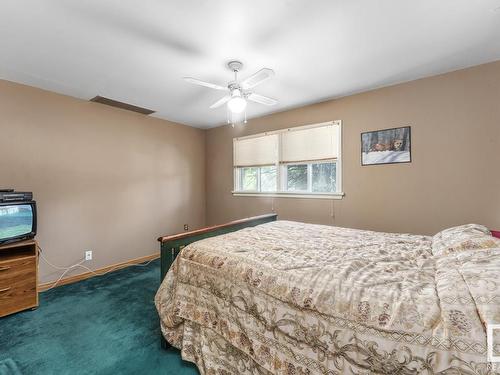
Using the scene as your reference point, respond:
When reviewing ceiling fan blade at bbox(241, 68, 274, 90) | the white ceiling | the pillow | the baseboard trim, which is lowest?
the baseboard trim

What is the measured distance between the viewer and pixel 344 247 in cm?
189

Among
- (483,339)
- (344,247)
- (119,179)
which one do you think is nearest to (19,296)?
(119,179)

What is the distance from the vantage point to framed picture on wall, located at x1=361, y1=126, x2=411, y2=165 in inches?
110

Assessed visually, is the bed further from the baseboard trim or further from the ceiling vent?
the ceiling vent

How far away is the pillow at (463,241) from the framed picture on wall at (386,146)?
4.01 ft

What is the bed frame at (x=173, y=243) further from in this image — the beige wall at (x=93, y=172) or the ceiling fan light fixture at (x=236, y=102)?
the beige wall at (x=93, y=172)

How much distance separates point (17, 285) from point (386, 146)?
432cm

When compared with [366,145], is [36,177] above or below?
below

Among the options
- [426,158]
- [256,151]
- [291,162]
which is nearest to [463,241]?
[426,158]

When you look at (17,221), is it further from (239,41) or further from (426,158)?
(426,158)

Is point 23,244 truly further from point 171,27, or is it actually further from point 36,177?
point 171,27

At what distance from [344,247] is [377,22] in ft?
5.72

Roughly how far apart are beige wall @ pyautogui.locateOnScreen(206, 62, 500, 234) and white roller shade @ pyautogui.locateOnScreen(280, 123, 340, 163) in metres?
0.14

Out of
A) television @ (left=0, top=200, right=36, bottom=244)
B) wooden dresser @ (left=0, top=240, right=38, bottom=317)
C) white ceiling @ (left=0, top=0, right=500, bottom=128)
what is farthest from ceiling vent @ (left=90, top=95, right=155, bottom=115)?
wooden dresser @ (left=0, top=240, right=38, bottom=317)
